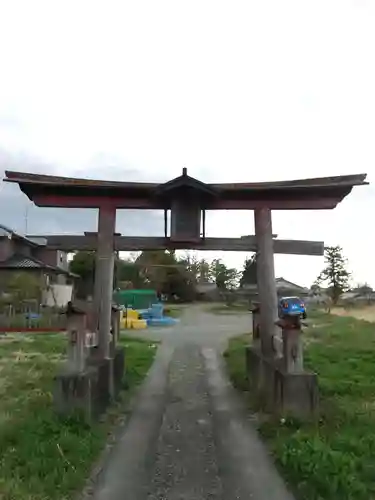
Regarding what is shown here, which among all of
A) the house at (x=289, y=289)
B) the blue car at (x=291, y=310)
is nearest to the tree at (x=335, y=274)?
the house at (x=289, y=289)

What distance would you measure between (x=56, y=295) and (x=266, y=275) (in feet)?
89.2

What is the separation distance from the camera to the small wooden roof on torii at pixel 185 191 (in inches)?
321

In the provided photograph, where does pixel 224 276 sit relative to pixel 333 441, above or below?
above

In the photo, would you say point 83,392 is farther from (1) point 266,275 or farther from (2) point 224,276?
(2) point 224,276

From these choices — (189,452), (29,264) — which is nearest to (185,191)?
(189,452)

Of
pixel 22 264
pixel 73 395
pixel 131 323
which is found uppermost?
pixel 22 264

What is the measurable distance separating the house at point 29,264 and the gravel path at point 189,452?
18998 millimetres

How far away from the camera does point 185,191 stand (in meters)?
8.31

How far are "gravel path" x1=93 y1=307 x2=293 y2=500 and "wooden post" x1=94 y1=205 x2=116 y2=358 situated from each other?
1.27 metres

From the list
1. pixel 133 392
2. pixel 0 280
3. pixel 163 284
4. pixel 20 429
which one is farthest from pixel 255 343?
pixel 163 284

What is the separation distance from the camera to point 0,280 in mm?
28344

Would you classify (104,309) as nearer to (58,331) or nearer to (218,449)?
(218,449)

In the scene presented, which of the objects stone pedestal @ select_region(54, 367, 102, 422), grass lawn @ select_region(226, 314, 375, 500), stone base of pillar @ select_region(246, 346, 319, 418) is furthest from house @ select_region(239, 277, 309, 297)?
stone pedestal @ select_region(54, 367, 102, 422)

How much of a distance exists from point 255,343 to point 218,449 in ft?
15.8
